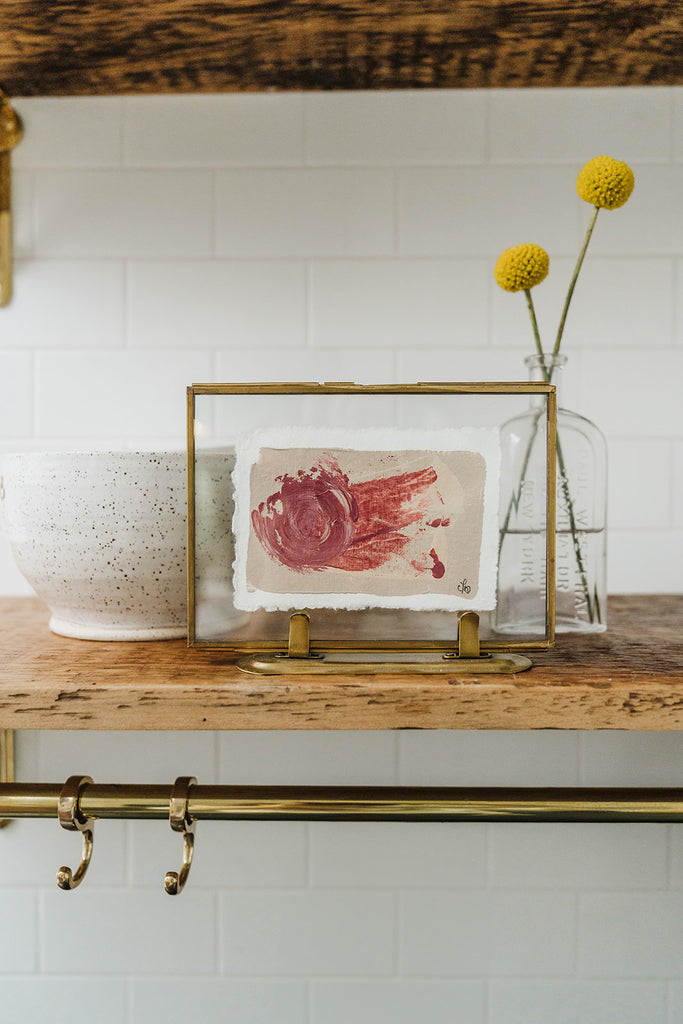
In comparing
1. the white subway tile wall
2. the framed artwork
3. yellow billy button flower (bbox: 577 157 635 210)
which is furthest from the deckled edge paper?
the white subway tile wall

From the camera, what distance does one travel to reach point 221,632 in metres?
0.59

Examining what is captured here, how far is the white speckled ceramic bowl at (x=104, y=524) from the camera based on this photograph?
2.05 feet

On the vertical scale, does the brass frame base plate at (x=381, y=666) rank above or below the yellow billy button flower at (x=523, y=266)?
below

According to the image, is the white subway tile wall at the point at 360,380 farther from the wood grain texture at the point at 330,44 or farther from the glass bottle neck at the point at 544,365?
the glass bottle neck at the point at 544,365

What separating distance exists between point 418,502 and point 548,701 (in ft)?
0.55

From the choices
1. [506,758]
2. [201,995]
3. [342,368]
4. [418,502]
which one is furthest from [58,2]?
[201,995]

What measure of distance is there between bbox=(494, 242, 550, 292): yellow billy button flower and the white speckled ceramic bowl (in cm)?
34

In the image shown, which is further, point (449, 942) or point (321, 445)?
point (449, 942)

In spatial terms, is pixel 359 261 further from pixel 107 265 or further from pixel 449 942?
pixel 449 942

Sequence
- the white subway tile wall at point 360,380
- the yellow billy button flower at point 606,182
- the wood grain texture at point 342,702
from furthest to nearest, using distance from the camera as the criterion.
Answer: the white subway tile wall at point 360,380 → the yellow billy button flower at point 606,182 → the wood grain texture at point 342,702

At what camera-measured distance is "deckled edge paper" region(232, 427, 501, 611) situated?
0.56 metres

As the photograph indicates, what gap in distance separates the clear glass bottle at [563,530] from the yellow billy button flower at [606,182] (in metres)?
0.14

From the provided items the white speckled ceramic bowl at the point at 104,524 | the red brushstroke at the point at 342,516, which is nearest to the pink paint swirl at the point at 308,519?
the red brushstroke at the point at 342,516

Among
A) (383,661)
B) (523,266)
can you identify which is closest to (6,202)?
(523,266)
